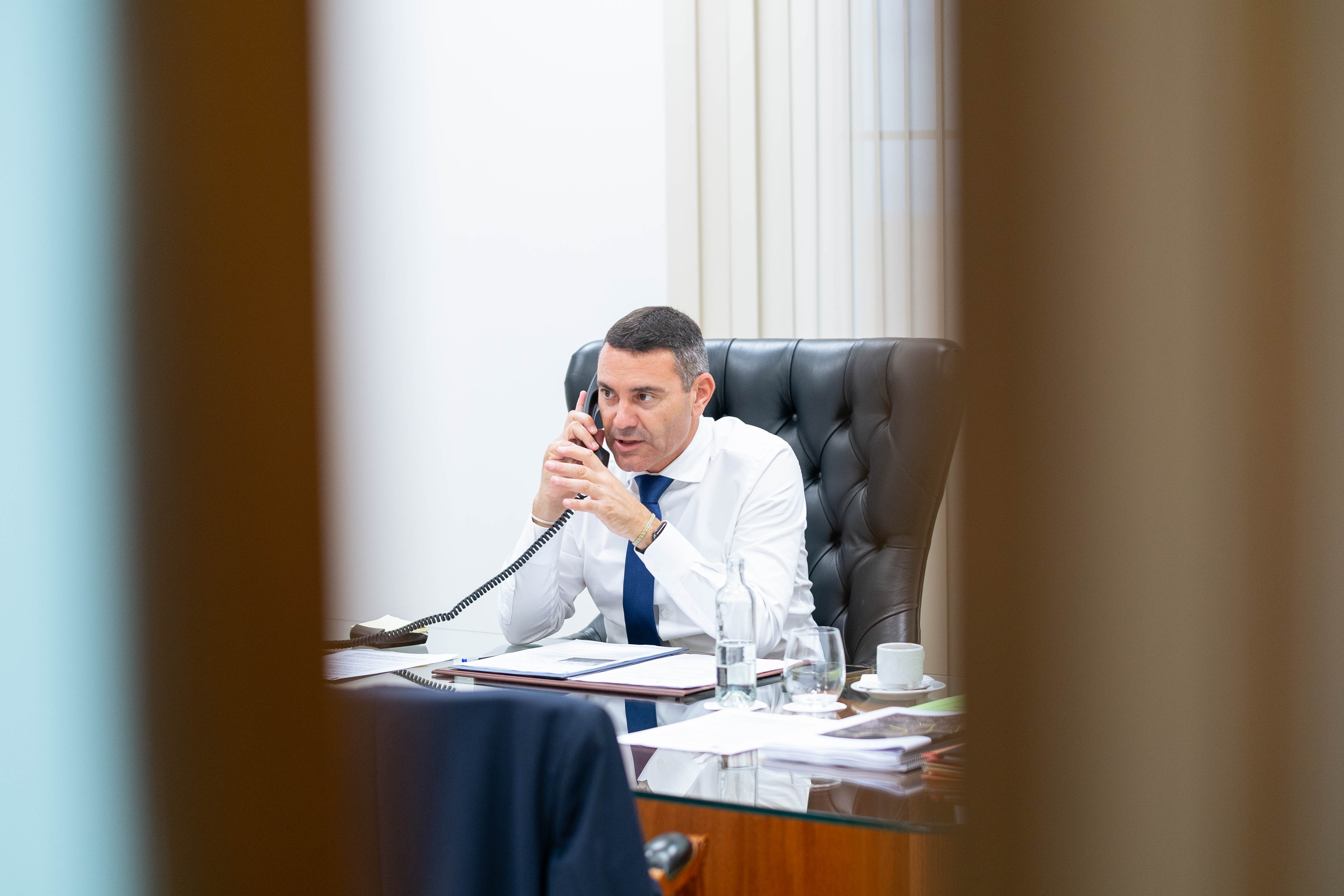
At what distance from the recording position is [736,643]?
1559 millimetres

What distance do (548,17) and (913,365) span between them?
1824 mm

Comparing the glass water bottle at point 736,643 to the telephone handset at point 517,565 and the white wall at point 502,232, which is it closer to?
the telephone handset at point 517,565

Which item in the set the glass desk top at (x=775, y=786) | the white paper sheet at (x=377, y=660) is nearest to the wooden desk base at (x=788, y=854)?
the glass desk top at (x=775, y=786)

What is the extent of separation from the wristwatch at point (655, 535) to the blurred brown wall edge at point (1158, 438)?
193cm

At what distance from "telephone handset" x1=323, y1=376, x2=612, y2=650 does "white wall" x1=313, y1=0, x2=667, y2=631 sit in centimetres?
77

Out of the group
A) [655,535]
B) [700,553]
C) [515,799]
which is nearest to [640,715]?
[515,799]

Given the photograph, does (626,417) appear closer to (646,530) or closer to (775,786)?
(646,530)

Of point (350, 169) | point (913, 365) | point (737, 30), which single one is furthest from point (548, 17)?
point (350, 169)

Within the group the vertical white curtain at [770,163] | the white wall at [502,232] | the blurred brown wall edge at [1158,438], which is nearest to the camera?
the blurred brown wall edge at [1158,438]

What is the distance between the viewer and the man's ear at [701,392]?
242 cm

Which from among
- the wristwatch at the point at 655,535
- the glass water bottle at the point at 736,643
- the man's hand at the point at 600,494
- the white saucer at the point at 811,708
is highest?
the man's hand at the point at 600,494

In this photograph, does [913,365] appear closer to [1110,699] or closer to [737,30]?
[737,30]

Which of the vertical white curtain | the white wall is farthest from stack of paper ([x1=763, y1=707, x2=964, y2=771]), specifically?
the white wall

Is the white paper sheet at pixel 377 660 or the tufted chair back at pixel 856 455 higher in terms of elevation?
the tufted chair back at pixel 856 455
